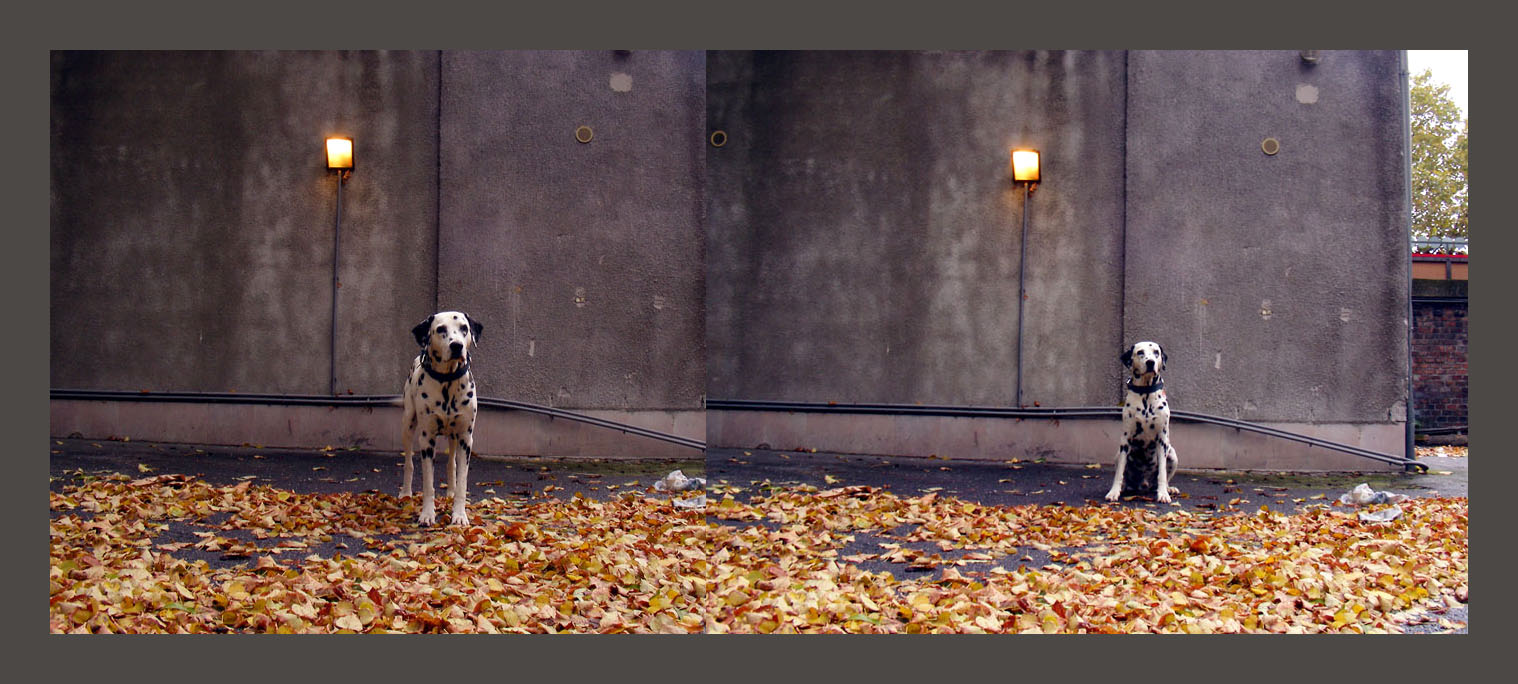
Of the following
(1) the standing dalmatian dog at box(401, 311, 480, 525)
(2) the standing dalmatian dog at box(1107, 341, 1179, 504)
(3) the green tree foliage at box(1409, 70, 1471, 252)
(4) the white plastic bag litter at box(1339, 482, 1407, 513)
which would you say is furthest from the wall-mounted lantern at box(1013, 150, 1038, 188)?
(1) the standing dalmatian dog at box(401, 311, 480, 525)

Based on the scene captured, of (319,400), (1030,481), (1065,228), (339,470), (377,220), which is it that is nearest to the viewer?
(339,470)

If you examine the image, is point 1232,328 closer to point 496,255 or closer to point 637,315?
point 637,315

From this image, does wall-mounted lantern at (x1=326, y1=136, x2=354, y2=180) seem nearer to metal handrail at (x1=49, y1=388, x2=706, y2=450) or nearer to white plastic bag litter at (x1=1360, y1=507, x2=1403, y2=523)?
metal handrail at (x1=49, y1=388, x2=706, y2=450)

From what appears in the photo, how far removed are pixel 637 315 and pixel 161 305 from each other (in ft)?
8.31

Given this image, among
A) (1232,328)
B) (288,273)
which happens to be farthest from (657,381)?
(1232,328)

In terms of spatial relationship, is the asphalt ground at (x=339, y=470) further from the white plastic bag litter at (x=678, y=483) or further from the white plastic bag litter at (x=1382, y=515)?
the white plastic bag litter at (x=1382, y=515)

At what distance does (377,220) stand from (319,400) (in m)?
1.08

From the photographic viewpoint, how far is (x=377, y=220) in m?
5.54

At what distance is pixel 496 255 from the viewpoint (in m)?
5.64

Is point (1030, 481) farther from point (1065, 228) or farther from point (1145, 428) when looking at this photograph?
point (1065, 228)

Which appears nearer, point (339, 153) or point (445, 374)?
point (445, 374)

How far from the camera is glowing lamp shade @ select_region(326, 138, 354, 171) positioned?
5430 mm

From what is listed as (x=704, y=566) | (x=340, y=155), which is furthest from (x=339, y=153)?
(x=704, y=566)

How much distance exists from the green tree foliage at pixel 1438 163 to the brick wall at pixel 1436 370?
41cm
